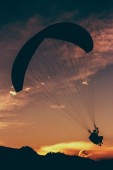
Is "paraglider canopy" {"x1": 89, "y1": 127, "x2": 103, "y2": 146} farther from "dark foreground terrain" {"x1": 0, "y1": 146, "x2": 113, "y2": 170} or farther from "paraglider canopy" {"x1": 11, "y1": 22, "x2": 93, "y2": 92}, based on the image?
"dark foreground terrain" {"x1": 0, "y1": 146, "x2": 113, "y2": 170}

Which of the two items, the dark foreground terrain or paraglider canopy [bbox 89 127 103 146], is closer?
paraglider canopy [bbox 89 127 103 146]

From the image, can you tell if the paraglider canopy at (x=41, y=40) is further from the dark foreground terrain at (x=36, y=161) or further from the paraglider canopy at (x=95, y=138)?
the dark foreground terrain at (x=36, y=161)

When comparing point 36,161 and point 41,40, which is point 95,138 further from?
point 36,161

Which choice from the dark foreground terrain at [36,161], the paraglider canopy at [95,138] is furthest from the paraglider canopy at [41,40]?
the dark foreground terrain at [36,161]

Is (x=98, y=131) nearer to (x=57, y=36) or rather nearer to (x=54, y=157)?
(x=57, y=36)

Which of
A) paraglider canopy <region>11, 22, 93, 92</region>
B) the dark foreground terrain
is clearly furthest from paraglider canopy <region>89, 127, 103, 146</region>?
the dark foreground terrain

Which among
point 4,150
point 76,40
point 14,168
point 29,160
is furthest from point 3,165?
point 76,40

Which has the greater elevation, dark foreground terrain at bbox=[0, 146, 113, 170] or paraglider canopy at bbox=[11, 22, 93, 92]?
dark foreground terrain at bbox=[0, 146, 113, 170]
